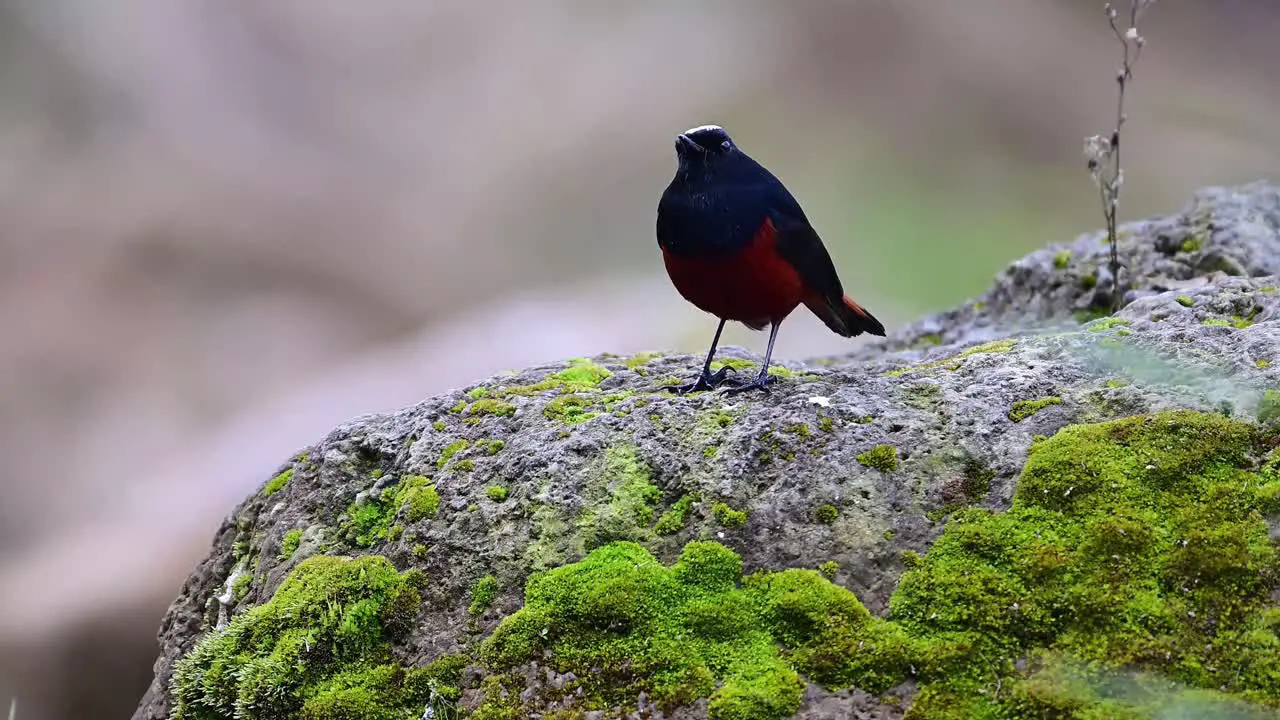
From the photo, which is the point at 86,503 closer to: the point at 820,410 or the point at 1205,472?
the point at 820,410

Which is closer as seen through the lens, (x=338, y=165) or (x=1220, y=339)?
(x=1220, y=339)

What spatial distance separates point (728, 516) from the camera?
278 centimetres

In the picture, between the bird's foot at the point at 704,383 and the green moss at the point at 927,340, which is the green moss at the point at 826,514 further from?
the green moss at the point at 927,340

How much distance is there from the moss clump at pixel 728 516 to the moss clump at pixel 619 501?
0.77 ft

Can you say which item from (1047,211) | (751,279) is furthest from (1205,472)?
(1047,211)

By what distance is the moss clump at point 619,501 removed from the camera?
2869 millimetres

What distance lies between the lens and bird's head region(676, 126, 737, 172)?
371 centimetres

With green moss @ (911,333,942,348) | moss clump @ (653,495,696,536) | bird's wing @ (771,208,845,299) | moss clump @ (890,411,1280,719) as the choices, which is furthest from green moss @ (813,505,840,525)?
green moss @ (911,333,942,348)

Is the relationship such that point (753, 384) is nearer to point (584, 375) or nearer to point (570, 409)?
point (570, 409)

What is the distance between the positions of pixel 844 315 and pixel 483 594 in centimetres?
229

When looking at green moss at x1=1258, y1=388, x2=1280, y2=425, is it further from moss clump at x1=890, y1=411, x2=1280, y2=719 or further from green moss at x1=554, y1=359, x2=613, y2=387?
green moss at x1=554, y1=359, x2=613, y2=387

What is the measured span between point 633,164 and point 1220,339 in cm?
1315

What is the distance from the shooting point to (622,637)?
8.30 ft

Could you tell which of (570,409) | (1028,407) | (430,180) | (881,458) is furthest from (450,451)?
(430,180)
